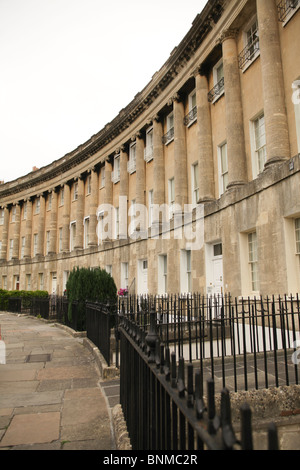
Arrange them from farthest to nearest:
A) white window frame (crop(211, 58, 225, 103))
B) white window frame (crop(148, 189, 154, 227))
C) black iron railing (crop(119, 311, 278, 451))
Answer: white window frame (crop(148, 189, 154, 227)) → white window frame (crop(211, 58, 225, 103)) → black iron railing (crop(119, 311, 278, 451))

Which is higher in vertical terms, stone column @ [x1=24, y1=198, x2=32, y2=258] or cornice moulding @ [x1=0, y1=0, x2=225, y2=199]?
cornice moulding @ [x1=0, y1=0, x2=225, y2=199]

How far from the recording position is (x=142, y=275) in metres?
20.2

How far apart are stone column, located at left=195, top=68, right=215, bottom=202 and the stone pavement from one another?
8682 millimetres

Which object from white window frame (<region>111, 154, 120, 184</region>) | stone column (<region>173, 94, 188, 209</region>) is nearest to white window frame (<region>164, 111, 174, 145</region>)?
stone column (<region>173, 94, 188, 209</region>)

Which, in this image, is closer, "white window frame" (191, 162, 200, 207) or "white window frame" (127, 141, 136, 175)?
"white window frame" (191, 162, 200, 207)

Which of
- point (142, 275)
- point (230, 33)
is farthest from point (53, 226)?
point (230, 33)

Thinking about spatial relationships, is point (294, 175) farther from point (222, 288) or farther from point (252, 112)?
point (222, 288)

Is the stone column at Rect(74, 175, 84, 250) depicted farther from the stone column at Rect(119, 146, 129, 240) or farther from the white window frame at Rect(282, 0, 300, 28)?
the white window frame at Rect(282, 0, 300, 28)

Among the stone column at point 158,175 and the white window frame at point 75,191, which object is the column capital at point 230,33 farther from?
the white window frame at point 75,191

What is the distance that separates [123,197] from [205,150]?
9.94 meters

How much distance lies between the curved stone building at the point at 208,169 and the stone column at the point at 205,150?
0.15ft

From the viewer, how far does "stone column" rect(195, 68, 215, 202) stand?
46.7 ft

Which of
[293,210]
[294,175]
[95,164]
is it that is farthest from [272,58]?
[95,164]

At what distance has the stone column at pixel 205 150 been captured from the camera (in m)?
14.2
